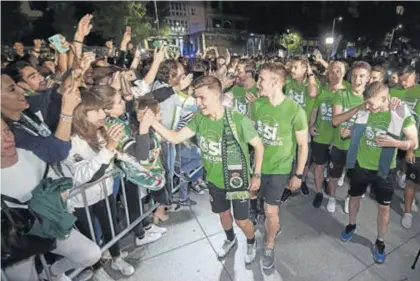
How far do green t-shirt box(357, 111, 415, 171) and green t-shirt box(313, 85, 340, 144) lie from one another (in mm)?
960

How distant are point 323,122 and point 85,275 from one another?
373 cm

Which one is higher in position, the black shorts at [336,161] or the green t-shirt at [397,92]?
the green t-shirt at [397,92]

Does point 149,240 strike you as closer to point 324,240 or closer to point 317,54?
point 324,240

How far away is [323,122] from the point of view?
4.32 m

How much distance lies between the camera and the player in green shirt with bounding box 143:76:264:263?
2822 millimetres

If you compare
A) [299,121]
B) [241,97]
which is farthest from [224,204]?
[241,97]

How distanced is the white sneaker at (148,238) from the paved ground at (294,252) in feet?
0.21

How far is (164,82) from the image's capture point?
452 cm

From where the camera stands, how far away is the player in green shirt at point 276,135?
2.98 meters

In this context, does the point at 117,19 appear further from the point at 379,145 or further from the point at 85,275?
the point at 379,145

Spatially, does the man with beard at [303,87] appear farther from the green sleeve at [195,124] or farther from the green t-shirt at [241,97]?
the green sleeve at [195,124]

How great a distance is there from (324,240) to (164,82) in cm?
321

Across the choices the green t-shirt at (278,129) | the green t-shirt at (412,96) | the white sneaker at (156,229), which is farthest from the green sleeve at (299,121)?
the green t-shirt at (412,96)

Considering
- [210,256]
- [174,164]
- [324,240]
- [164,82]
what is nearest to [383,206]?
[324,240]
